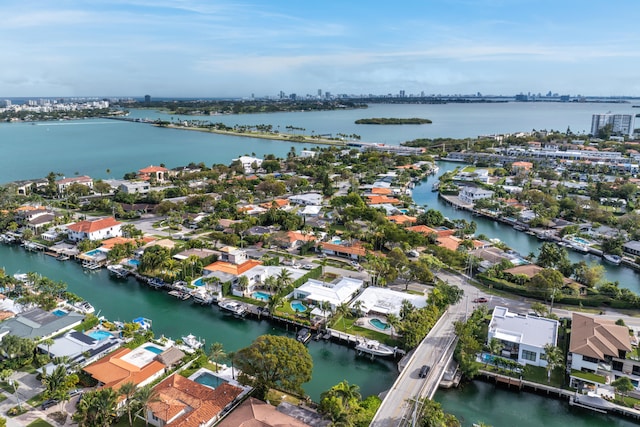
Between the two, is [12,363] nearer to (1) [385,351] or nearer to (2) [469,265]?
(1) [385,351]

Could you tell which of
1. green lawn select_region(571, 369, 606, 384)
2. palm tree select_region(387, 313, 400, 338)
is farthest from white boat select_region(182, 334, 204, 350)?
green lawn select_region(571, 369, 606, 384)

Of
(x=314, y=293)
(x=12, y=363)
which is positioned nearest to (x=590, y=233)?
(x=314, y=293)

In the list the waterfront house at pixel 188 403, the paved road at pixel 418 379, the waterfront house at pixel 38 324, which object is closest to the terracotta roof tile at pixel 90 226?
the waterfront house at pixel 38 324

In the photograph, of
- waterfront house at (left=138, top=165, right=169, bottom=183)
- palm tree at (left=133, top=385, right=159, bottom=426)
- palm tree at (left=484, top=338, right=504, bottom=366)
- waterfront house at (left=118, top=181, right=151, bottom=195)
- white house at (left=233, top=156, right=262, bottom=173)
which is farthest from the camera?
white house at (left=233, top=156, right=262, bottom=173)

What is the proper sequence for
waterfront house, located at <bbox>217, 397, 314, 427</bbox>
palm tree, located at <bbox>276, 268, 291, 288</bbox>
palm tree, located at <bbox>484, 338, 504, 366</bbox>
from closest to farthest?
waterfront house, located at <bbox>217, 397, 314, 427</bbox>
palm tree, located at <bbox>484, 338, 504, 366</bbox>
palm tree, located at <bbox>276, 268, 291, 288</bbox>

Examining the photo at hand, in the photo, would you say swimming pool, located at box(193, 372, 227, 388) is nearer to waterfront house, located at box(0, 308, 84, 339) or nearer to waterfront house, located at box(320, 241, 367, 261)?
waterfront house, located at box(0, 308, 84, 339)
